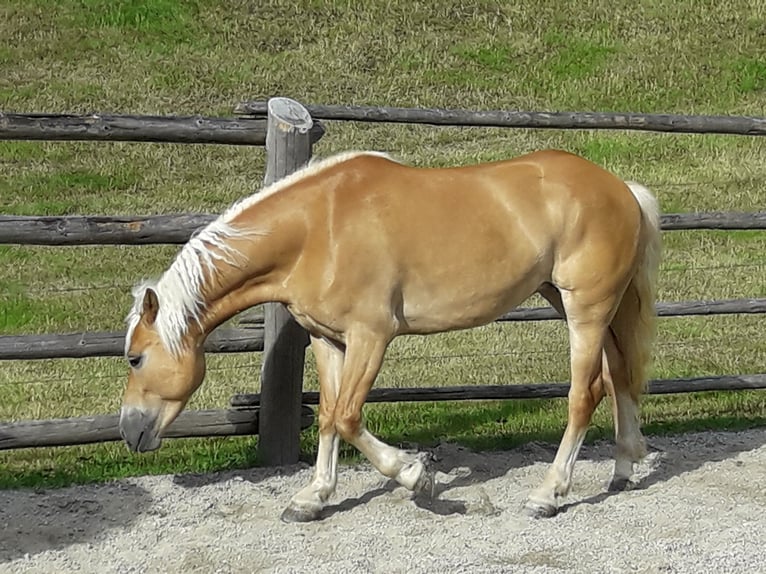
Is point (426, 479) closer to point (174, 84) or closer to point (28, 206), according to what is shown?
point (28, 206)

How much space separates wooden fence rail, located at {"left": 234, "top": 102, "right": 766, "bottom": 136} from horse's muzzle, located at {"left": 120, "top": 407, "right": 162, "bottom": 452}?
1.51 metres

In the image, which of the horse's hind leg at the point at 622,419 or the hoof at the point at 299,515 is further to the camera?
the horse's hind leg at the point at 622,419

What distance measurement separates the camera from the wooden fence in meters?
4.94

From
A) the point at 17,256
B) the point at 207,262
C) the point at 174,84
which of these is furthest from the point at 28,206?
the point at 207,262

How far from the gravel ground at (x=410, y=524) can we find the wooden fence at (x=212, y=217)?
9.8 inches

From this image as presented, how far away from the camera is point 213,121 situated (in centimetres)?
514

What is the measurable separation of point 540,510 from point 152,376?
5.56 ft

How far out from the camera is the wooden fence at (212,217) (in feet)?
16.2

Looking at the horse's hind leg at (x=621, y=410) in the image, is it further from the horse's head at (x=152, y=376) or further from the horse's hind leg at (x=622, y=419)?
the horse's head at (x=152, y=376)

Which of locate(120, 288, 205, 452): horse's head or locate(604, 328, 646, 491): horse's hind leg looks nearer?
locate(120, 288, 205, 452): horse's head

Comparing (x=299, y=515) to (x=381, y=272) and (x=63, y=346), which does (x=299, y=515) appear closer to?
(x=381, y=272)

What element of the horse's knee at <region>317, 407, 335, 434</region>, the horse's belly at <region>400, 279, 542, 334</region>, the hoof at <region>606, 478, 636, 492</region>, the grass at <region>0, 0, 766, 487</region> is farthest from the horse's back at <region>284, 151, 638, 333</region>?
the grass at <region>0, 0, 766, 487</region>

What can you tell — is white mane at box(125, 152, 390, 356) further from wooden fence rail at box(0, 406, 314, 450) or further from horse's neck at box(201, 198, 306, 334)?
wooden fence rail at box(0, 406, 314, 450)

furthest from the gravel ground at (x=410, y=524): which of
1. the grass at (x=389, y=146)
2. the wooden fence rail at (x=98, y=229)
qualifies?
the wooden fence rail at (x=98, y=229)
